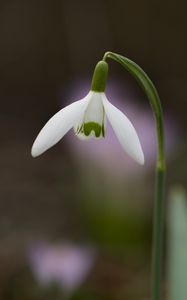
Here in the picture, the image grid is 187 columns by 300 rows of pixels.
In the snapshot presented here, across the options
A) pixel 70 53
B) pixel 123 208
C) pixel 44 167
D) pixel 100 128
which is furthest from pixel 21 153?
pixel 100 128

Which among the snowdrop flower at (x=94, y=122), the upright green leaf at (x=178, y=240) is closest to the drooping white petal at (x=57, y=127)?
the snowdrop flower at (x=94, y=122)

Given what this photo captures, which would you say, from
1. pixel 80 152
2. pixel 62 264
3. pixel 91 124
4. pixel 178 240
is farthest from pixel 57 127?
pixel 80 152

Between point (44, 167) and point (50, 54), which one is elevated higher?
point (50, 54)

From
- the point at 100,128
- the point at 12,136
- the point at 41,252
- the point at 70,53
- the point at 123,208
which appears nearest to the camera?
the point at 100,128

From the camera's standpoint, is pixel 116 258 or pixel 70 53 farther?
pixel 70 53

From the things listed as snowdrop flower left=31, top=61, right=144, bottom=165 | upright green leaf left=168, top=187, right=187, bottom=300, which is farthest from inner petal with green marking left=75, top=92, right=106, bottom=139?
upright green leaf left=168, top=187, right=187, bottom=300

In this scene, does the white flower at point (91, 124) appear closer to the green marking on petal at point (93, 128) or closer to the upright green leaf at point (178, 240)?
the green marking on petal at point (93, 128)

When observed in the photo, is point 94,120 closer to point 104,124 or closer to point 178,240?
point 104,124

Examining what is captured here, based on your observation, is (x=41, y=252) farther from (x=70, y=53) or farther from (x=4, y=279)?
(x=70, y=53)

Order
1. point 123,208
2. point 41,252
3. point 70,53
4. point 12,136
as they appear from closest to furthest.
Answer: point 41,252, point 123,208, point 12,136, point 70,53
